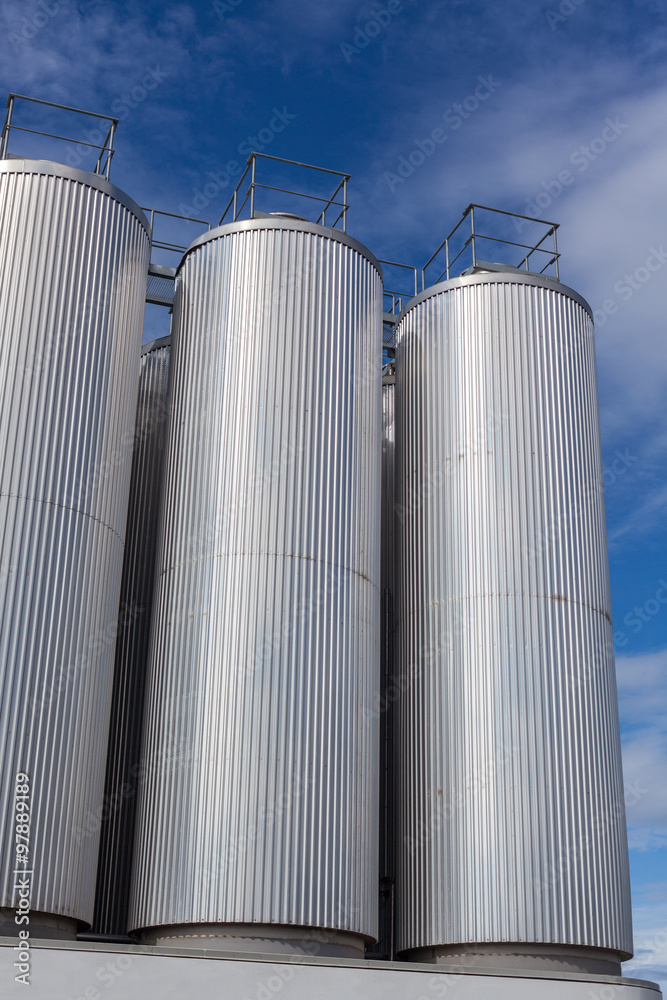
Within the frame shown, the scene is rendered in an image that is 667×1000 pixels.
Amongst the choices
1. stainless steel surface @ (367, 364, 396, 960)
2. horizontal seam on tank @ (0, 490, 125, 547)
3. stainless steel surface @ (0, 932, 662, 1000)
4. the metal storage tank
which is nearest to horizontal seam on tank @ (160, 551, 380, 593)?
horizontal seam on tank @ (0, 490, 125, 547)

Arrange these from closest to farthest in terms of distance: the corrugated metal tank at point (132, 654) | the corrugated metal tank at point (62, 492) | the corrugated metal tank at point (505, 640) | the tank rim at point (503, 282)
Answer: the corrugated metal tank at point (62, 492) < the corrugated metal tank at point (505, 640) < the corrugated metal tank at point (132, 654) < the tank rim at point (503, 282)

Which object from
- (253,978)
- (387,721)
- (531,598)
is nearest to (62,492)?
(253,978)

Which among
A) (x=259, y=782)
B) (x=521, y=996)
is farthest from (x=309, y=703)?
(x=521, y=996)

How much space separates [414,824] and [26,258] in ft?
55.3

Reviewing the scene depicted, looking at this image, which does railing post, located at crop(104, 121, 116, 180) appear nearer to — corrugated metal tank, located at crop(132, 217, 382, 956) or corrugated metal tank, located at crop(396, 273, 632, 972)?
corrugated metal tank, located at crop(132, 217, 382, 956)

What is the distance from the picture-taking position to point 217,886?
2256cm

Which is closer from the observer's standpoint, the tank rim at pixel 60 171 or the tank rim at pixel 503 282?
the tank rim at pixel 60 171

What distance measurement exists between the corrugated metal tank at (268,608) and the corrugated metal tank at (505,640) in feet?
7.54

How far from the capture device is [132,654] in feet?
96.6

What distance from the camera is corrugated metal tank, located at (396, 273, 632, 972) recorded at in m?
25.5

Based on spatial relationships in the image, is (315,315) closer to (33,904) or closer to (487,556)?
(487,556)

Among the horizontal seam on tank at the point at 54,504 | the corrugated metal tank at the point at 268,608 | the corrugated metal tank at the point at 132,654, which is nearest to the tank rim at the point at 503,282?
the corrugated metal tank at the point at 268,608

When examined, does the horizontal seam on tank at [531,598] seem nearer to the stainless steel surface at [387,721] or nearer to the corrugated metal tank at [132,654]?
the stainless steel surface at [387,721]

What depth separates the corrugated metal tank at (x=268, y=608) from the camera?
23.1m
